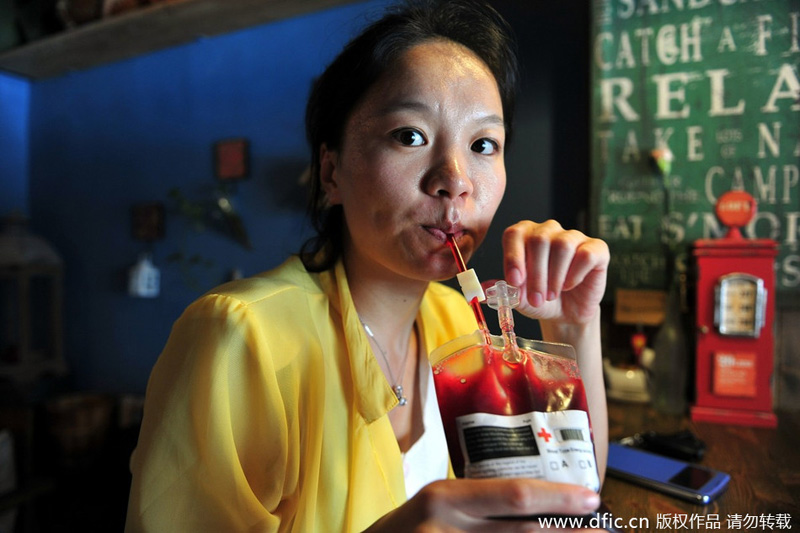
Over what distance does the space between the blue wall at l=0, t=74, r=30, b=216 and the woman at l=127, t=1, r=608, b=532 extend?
3.20 m

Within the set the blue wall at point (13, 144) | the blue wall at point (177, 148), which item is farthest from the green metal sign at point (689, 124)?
the blue wall at point (13, 144)

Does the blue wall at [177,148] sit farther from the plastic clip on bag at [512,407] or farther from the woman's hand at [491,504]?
the woman's hand at [491,504]

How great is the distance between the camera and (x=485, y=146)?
2.52 feet

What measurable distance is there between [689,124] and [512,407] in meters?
1.60

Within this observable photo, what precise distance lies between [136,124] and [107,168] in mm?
362

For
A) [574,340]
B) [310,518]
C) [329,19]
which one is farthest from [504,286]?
[329,19]

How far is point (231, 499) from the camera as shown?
0.68m

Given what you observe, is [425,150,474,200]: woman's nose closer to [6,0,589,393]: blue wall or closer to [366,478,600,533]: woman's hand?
[366,478,600,533]: woman's hand

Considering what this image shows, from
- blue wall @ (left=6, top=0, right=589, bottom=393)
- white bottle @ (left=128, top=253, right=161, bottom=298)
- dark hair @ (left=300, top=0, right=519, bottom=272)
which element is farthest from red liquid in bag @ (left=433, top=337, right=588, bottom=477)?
white bottle @ (left=128, top=253, right=161, bottom=298)

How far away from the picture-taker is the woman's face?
0.71 m

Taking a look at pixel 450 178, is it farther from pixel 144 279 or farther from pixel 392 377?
pixel 144 279

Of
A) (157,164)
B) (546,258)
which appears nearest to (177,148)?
(157,164)

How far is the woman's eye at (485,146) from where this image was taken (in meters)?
0.76

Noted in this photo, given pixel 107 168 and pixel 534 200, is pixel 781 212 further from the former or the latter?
pixel 107 168
